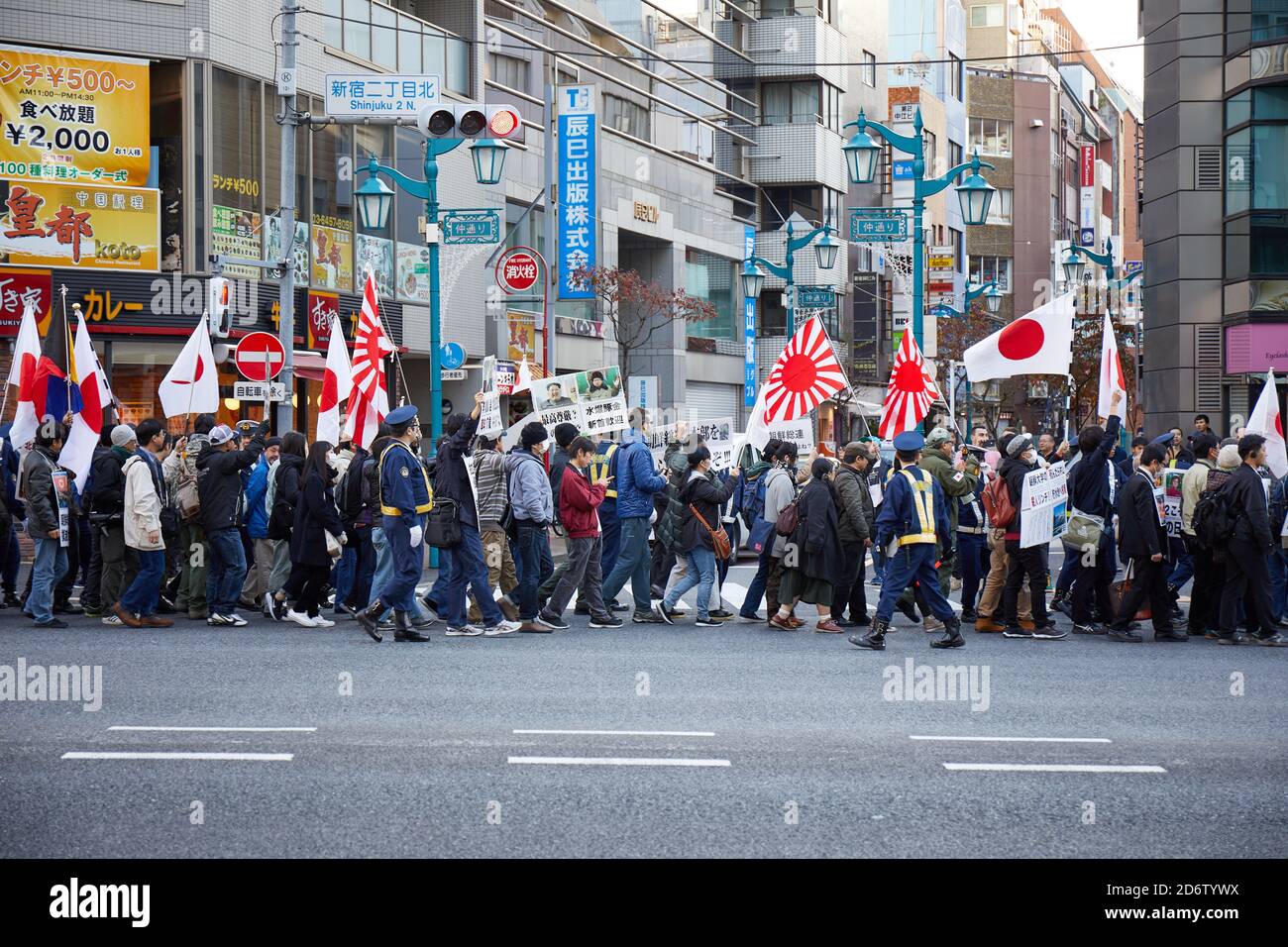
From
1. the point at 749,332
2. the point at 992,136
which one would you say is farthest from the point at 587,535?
the point at 992,136

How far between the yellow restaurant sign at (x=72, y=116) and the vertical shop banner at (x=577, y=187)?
12.6 metres

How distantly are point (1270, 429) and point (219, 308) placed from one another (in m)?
15.8

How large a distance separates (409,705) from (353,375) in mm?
6550

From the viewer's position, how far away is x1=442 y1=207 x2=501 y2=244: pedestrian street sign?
23.2 meters

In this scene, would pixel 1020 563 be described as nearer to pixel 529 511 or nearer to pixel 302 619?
pixel 529 511

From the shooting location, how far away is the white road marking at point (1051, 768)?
7.95 m

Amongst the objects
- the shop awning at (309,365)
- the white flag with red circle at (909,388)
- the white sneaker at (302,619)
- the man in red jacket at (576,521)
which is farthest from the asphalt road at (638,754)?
the shop awning at (309,365)

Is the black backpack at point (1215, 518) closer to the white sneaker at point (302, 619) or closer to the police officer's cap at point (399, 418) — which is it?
the police officer's cap at point (399, 418)

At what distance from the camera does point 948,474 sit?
14.7 meters

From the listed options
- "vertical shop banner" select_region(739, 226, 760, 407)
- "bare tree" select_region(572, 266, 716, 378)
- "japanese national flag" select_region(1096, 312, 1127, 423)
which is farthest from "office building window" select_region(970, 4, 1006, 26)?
"japanese national flag" select_region(1096, 312, 1127, 423)

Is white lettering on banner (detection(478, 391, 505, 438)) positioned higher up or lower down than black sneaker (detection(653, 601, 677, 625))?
higher up

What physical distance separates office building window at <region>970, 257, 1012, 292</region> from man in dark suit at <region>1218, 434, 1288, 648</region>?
223ft

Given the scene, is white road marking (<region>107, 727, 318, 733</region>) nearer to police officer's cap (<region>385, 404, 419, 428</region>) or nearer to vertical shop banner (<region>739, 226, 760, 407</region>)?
police officer's cap (<region>385, 404, 419, 428</region>)

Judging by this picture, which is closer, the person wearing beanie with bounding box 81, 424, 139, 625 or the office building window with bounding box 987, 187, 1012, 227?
the person wearing beanie with bounding box 81, 424, 139, 625
